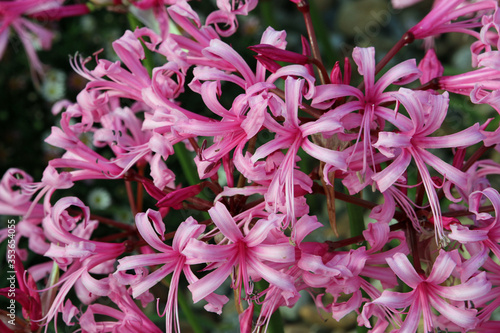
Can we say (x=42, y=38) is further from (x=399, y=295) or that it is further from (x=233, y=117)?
(x=399, y=295)

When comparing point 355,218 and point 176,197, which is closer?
point 176,197

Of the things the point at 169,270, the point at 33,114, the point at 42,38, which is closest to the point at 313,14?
the point at 42,38

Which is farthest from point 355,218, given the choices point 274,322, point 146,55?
point 146,55

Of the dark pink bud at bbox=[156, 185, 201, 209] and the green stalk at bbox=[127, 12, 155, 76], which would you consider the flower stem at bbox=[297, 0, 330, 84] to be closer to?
the dark pink bud at bbox=[156, 185, 201, 209]

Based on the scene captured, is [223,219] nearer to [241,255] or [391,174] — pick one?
[241,255]

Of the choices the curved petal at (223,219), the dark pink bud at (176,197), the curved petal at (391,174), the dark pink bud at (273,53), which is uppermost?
the dark pink bud at (273,53)

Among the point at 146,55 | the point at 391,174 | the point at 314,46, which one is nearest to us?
the point at 391,174

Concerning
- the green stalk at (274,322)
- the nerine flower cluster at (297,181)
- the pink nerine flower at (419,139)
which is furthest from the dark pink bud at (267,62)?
the green stalk at (274,322)

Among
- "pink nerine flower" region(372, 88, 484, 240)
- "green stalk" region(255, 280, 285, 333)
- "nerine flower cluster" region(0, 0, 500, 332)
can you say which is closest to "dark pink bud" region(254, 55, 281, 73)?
"nerine flower cluster" region(0, 0, 500, 332)

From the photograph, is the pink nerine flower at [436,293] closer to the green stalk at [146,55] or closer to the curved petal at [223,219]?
the curved petal at [223,219]
